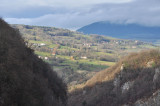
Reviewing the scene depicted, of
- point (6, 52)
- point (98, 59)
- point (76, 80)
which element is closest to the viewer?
point (6, 52)

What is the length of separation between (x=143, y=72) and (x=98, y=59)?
119698 mm

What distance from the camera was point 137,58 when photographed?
86.6 m

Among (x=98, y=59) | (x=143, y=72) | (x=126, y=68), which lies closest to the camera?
(x=143, y=72)

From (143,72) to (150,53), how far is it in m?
15.6

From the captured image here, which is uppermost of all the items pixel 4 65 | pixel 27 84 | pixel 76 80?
pixel 4 65

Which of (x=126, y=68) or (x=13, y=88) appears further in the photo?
(x=126, y=68)

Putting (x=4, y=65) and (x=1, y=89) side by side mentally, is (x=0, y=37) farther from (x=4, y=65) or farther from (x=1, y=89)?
(x=1, y=89)

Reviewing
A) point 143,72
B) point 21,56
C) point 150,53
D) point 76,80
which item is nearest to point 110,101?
point 143,72

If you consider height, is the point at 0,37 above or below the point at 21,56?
above

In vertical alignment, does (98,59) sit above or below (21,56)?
below

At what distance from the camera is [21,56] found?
2244 centimetres

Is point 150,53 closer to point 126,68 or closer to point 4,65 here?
point 126,68

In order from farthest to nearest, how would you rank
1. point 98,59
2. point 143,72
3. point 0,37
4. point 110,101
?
point 98,59 → point 143,72 → point 110,101 → point 0,37

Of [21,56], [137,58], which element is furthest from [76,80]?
[21,56]
